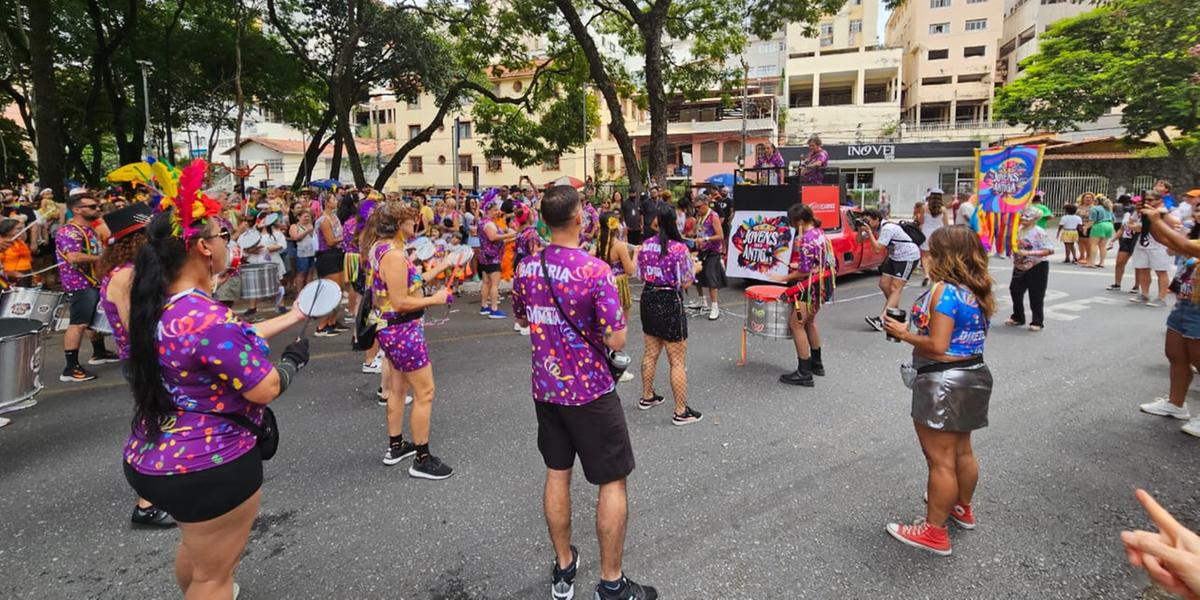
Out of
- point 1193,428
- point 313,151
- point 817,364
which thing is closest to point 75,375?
point 817,364

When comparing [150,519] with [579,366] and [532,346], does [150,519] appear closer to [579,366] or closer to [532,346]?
[532,346]

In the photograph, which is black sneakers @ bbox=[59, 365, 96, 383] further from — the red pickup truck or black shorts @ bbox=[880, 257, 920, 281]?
the red pickup truck

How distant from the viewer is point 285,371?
223 centimetres

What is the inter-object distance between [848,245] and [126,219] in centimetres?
1089

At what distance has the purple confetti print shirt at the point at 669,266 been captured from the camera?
4.93m

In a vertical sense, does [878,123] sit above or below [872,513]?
above

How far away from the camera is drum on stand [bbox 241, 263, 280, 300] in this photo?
840 cm

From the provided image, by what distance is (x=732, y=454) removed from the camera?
4348 mm

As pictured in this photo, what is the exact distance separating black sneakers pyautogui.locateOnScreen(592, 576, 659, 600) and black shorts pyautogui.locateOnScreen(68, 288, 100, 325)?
6.16 m

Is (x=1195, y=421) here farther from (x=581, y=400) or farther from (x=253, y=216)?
(x=253, y=216)

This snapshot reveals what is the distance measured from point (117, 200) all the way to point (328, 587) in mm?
7000

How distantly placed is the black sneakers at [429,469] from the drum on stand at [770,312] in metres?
3.39

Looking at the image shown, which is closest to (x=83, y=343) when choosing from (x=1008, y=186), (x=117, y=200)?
(x=117, y=200)

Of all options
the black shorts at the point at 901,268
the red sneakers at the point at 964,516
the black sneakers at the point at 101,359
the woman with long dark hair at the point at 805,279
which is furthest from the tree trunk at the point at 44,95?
the red sneakers at the point at 964,516
